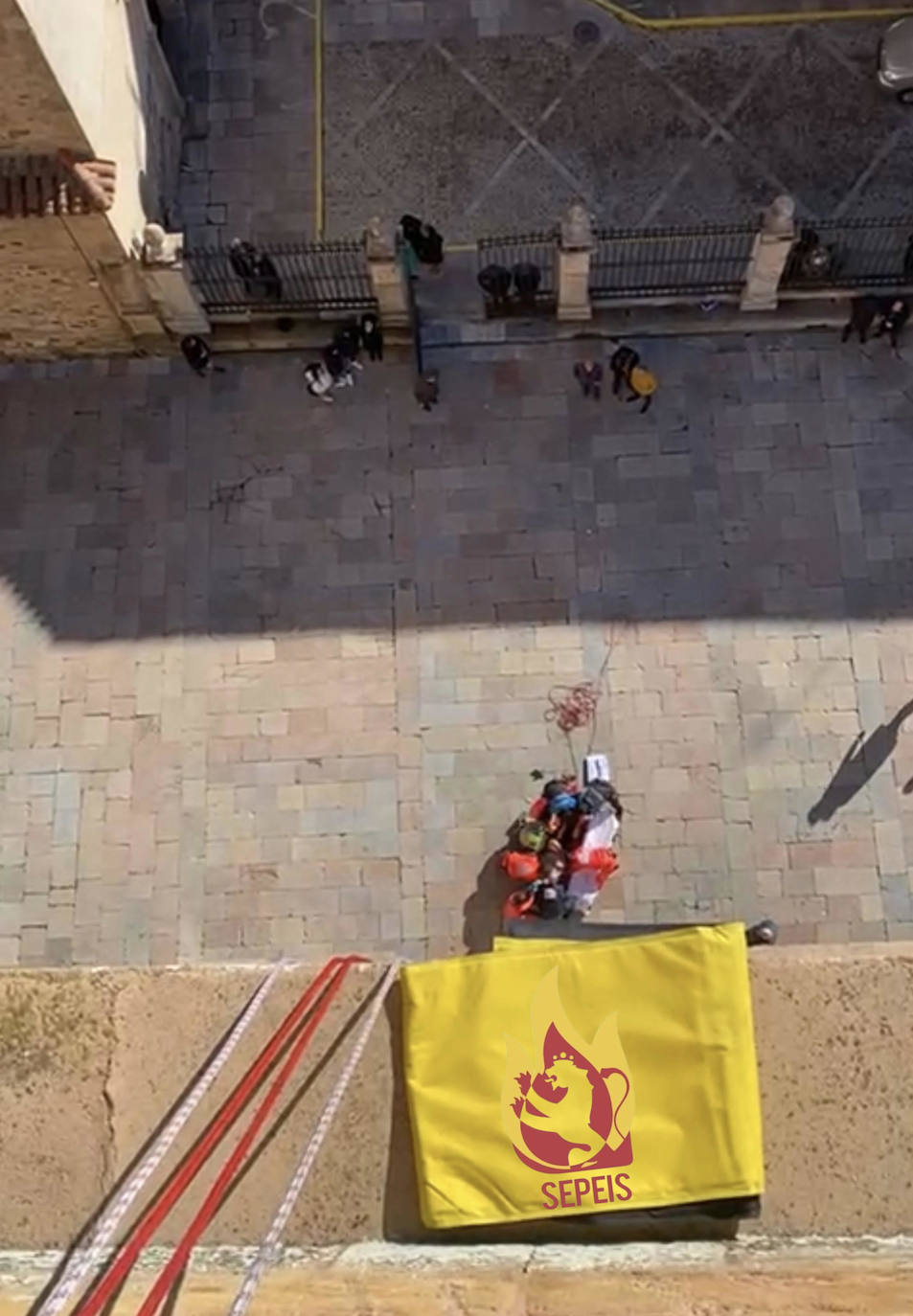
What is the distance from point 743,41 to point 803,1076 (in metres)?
12.4

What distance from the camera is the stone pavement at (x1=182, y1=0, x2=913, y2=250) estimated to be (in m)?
15.8

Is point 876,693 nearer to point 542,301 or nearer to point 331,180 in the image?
point 542,301

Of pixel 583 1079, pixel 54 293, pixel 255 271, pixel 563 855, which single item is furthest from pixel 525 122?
pixel 583 1079

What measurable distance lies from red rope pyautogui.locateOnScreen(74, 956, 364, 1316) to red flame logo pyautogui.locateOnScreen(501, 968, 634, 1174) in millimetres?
1554

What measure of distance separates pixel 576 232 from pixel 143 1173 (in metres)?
9.39

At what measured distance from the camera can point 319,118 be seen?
16203 millimetres

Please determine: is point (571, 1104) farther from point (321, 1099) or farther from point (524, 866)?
point (524, 866)

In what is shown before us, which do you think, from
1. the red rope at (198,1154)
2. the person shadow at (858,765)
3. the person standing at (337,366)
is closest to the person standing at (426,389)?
the person standing at (337,366)

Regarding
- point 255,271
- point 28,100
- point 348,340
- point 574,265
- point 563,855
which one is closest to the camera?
point 28,100

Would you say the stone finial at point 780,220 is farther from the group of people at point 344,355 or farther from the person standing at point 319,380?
the person standing at point 319,380

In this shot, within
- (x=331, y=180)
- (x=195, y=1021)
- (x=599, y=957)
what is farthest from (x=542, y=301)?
(x=195, y=1021)

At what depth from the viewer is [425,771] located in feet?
46.3

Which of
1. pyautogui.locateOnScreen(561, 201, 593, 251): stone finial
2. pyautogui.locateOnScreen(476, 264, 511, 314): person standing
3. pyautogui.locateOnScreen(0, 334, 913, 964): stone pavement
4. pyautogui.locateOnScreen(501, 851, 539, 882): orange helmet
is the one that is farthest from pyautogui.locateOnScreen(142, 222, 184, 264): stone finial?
pyautogui.locateOnScreen(501, 851, 539, 882): orange helmet

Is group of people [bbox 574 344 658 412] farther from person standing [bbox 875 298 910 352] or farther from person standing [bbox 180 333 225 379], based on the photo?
person standing [bbox 180 333 225 379]
